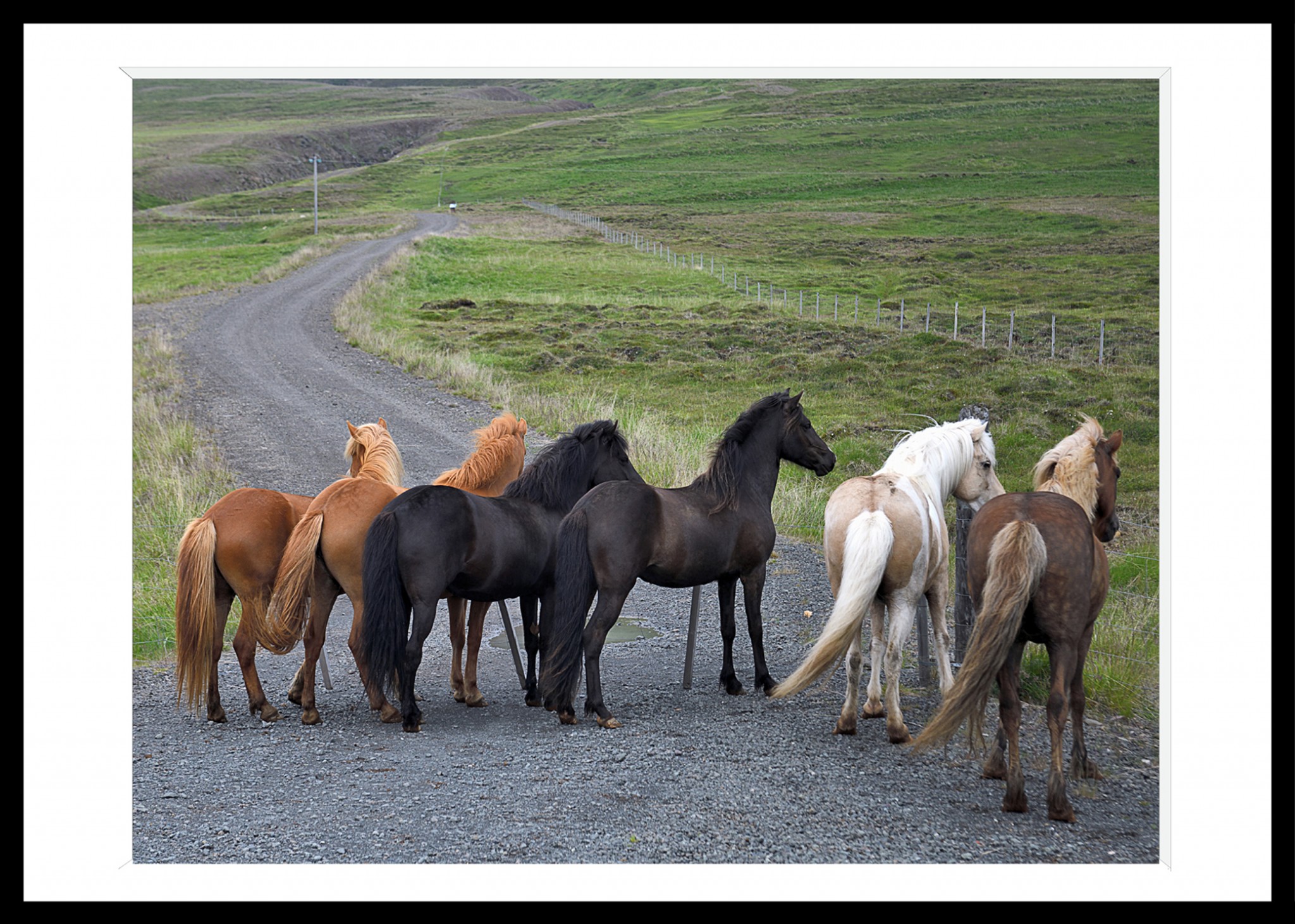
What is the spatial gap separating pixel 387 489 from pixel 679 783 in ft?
9.49

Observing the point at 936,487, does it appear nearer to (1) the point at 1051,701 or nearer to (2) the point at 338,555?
(1) the point at 1051,701

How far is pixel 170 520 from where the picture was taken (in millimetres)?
10961

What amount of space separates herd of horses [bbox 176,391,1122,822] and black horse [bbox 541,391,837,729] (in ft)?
0.04

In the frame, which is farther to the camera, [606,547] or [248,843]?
[606,547]

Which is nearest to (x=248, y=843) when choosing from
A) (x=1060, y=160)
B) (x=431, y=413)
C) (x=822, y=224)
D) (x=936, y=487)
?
(x=936, y=487)

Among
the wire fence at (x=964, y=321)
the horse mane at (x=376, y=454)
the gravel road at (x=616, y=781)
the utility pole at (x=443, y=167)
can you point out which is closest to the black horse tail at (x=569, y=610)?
the gravel road at (x=616, y=781)

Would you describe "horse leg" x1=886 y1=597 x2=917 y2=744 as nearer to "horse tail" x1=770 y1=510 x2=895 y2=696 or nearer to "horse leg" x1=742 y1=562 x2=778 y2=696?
"horse tail" x1=770 y1=510 x2=895 y2=696

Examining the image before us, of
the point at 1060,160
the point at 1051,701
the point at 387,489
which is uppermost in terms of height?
the point at 1060,160

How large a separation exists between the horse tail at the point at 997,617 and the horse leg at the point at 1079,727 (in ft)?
1.82

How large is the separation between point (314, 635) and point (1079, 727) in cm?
458

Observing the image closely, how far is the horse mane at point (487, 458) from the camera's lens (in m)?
7.16

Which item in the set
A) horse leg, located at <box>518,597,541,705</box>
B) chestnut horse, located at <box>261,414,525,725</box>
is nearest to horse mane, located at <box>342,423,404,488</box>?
chestnut horse, located at <box>261,414,525,725</box>

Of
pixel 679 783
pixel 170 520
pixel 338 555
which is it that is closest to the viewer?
pixel 679 783

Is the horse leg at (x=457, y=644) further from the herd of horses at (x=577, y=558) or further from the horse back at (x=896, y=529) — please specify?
the horse back at (x=896, y=529)
